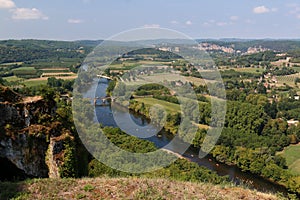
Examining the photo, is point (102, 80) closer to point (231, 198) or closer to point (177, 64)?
point (177, 64)

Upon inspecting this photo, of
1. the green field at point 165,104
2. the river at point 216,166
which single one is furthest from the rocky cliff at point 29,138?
the green field at point 165,104

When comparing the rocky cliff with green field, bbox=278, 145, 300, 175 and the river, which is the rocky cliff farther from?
green field, bbox=278, 145, 300, 175

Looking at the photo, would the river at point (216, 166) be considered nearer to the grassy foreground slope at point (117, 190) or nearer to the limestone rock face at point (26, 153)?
the grassy foreground slope at point (117, 190)

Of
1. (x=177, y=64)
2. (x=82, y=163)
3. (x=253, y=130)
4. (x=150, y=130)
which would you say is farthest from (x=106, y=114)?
(x=82, y=163)

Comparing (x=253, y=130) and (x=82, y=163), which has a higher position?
(x=82, y=163)

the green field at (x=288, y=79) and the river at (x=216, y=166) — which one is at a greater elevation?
the green field at (x=288, y=79)

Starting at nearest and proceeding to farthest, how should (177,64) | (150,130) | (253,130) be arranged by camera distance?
(150,130), (253,130), (177,64)

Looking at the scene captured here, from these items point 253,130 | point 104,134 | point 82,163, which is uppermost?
point 82,163
